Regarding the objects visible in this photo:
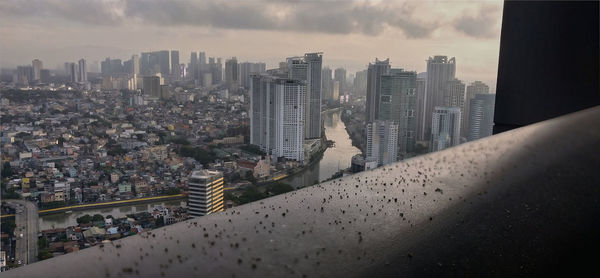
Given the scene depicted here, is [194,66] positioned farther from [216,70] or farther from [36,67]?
[36,67]

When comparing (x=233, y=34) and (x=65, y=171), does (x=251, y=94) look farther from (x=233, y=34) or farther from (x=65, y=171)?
(x=65, y=171)

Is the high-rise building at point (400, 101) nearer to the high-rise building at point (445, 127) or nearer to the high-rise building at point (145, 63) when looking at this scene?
the high-rise building at point (445, 127)

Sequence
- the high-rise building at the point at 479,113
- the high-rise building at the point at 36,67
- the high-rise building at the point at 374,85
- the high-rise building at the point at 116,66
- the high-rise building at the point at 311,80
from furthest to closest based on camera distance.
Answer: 1. the high-rise building at the point at 374,85
2. the high-rise building at the point at 311,80
3. the high-rise building at the point at 116,66
4. the high-rise building at the point at 36,67
5. the high-rise building at the point at 479,113

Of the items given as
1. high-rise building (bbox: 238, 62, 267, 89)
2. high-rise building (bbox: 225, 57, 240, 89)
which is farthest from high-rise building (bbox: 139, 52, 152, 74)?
high-rise building (bbox: 238, 62, 267, 89)

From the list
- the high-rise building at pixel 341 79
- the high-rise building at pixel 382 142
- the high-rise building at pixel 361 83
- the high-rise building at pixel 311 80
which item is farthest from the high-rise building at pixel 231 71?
the high-rise building at pixel 382 142

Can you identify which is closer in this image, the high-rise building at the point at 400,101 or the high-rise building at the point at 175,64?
the high-rise building at the point at 400,101

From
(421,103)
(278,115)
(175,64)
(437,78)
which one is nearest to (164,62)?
(175,64)

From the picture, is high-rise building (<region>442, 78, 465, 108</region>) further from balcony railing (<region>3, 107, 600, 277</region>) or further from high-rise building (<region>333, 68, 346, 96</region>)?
balcony railing (<region>3, 107, 600, 277</region>)
